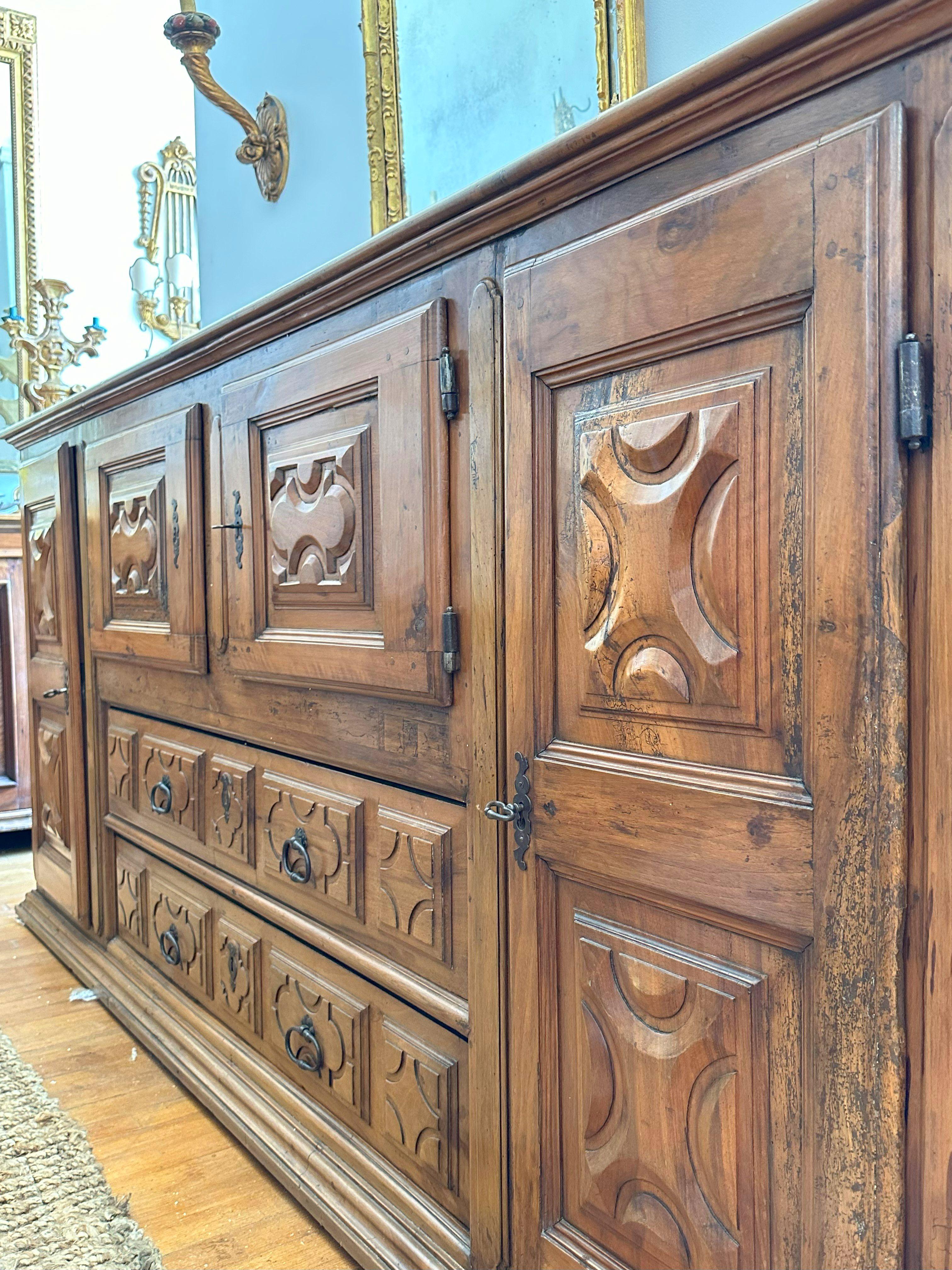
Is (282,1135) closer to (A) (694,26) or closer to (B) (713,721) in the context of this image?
(B) (713,721)

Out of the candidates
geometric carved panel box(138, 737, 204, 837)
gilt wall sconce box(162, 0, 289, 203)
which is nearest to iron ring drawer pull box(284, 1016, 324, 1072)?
geometric carved panel box(138, 737, 204, 837)

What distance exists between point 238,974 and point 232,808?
0.95ft

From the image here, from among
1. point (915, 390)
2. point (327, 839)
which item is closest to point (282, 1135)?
point (327, 839)

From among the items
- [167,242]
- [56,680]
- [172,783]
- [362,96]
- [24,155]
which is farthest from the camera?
[167,242]

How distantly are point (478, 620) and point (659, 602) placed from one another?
249 millimetres

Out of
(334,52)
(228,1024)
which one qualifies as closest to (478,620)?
(228,1024)

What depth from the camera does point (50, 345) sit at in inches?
140

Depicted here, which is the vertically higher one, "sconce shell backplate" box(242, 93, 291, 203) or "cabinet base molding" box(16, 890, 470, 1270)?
"sconce shell backplate" box(242, 93, 291, 203)

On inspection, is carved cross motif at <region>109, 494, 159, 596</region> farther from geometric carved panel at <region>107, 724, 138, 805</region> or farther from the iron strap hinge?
the iron strap hinge

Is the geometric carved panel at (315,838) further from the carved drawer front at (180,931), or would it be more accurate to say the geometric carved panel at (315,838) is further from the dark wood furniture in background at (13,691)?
the dark wood furniture in background at (13,691)

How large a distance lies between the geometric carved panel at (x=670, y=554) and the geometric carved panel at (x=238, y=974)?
967mm

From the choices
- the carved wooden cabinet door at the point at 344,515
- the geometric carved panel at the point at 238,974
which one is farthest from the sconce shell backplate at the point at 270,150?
the geometric carved panel at the point at 238,974

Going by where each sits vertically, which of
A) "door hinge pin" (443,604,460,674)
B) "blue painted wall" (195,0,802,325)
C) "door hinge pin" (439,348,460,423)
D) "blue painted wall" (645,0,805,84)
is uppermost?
"blue painted wall" (195,0,802,325)

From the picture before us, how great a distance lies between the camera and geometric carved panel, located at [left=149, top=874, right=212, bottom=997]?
175cm
